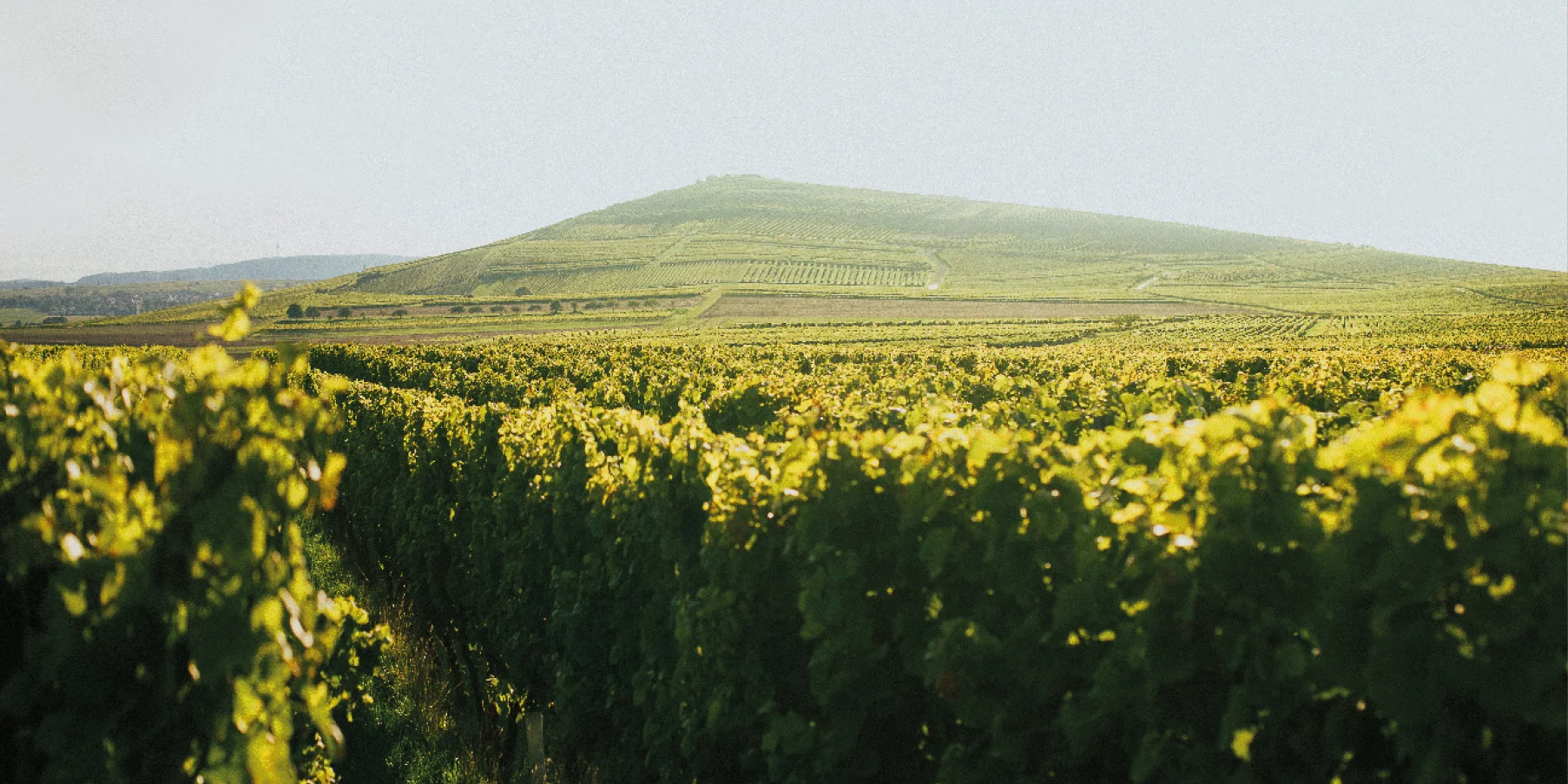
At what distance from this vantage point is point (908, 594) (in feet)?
12.2

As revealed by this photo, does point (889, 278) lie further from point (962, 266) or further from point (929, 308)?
point (929, 308)

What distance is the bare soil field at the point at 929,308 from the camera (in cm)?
8256

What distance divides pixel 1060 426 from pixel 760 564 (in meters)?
3.39

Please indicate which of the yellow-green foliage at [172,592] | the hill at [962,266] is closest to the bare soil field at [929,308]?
the hill at [962,266]

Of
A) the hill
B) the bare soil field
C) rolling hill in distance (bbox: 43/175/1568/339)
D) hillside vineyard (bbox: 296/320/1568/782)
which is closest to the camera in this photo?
hillside vineyard (bbox: 296/320/1568/782)

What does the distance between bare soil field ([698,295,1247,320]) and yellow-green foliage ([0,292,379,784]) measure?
77339 millimetres

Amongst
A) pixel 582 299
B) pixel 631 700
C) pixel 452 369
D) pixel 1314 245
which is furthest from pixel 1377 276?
pixel 631 700

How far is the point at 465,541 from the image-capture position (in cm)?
798

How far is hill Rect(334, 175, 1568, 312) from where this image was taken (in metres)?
109

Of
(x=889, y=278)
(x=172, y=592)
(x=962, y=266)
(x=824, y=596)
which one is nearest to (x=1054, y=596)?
(x=824, y=596)

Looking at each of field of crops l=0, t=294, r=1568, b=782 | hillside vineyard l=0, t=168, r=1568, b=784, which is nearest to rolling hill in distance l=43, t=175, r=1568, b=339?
hillside vineyard l=0, t=168, r=1568, b=784

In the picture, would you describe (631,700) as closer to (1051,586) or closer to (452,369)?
(1051,586)

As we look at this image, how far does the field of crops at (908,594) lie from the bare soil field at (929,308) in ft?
249

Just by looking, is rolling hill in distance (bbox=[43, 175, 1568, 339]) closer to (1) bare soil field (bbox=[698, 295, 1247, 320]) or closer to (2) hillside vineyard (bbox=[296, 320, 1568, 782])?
(1) bare soil field (bbox=[698, 295, 1247, 320])
